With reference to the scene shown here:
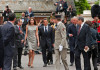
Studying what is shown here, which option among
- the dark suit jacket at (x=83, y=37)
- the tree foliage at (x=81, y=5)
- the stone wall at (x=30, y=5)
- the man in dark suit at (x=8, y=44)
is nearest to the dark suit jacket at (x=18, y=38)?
the dark suit jacket at (x=83, y=37)

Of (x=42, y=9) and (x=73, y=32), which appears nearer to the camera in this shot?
(x=73, y=32)

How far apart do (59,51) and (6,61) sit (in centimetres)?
276

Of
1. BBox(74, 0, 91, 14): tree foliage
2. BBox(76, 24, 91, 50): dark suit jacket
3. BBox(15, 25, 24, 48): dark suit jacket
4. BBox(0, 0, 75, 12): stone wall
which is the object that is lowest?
BBox(74, 0, 91, 14): tree foliage

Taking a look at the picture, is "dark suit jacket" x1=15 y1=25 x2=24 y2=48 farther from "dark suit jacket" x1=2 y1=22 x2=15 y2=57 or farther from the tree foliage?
the tree foliage

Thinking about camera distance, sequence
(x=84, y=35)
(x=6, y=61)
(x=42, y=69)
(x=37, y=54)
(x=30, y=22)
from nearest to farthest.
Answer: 1. (x=6, y=61)
2. (x=84, y=35)
3. (x=42, y=69)
4. (x=30, y=22)
5. (x=37, y=54)

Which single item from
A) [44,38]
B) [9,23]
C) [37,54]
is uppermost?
[9,23]

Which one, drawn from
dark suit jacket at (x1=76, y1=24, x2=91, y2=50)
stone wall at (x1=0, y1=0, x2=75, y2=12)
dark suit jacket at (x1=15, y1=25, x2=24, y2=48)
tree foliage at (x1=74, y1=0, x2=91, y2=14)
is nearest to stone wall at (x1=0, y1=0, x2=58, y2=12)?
stone wall at (x1=0, y1=0, x2=75, y2=12)

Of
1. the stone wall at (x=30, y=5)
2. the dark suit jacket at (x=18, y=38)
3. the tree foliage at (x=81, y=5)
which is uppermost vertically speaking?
the dark suit jacket at (x=18, y=38)

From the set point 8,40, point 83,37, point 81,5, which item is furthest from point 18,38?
point 81,5

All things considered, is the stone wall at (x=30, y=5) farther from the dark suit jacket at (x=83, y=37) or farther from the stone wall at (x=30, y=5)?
the dark suit jacket at (x=83, y=37)

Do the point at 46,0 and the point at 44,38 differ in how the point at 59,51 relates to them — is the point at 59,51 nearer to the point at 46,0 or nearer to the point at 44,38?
the point at 44,38

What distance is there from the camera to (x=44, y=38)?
667 inches

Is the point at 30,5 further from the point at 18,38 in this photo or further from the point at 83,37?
the point at 83,37

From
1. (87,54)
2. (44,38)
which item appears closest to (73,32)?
(44,38)
